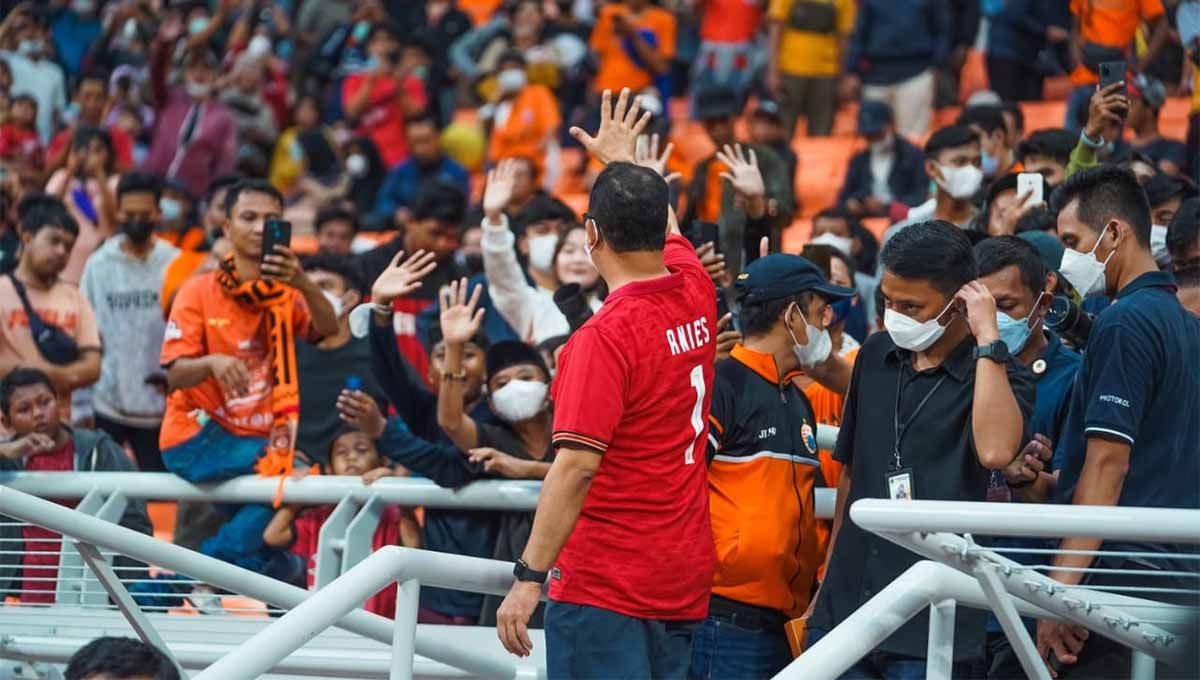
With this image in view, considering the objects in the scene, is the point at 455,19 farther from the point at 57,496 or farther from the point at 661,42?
the point at 57,496

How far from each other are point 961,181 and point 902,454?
3.08m

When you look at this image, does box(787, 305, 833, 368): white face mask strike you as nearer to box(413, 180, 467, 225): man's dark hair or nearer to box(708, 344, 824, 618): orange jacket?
box(708, 344, 824, 618): orange jacket

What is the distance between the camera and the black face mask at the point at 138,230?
31.7 feet

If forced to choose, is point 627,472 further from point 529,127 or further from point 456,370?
point 529,127

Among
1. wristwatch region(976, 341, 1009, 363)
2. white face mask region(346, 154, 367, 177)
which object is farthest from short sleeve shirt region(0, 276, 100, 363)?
white face mask region(346, 154, 367, 177)

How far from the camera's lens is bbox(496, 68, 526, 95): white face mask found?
1350 centimetres

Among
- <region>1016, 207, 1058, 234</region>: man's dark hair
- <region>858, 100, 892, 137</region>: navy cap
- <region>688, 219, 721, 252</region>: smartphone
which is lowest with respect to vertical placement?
<region>858, 100, 892, 137</region>: navy cap

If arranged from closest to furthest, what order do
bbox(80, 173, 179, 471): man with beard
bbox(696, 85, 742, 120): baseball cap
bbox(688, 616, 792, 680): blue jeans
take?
bbox(688, 616, 792, 680): blue jeans < bbox(80, 173, 179, 471): man with beard < bbox(696, 85, 742, 120): baseball cap

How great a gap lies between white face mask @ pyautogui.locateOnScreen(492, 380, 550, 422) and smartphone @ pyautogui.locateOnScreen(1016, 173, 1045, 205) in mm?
1883

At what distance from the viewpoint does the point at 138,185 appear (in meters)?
9.68

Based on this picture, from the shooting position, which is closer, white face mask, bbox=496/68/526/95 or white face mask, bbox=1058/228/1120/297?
white face mask, bbox=1058/228/1120/297

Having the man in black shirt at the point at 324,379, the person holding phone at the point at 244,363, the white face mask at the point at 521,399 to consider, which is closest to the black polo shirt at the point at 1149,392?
the white face mask at the point at 521,399

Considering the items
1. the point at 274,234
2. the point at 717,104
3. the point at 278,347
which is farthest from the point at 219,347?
the point at 717,104

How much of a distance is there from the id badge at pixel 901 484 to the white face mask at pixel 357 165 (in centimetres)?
990
